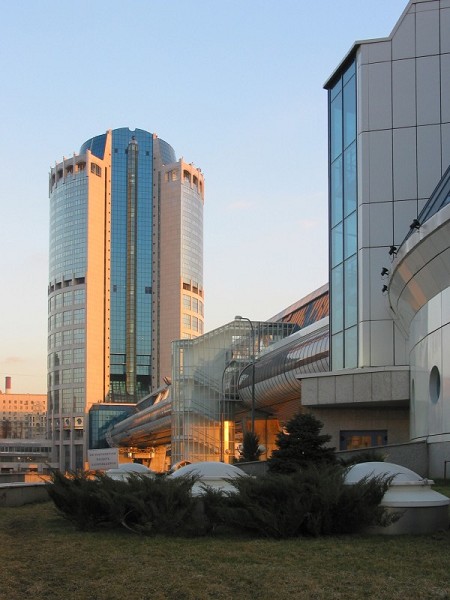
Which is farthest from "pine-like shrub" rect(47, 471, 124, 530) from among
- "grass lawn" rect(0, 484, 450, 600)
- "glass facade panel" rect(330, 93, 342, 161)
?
"glass facade panel" rect(330, 93, 342, 161)

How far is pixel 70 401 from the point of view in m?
199

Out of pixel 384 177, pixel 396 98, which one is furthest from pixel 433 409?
pixel 396 98

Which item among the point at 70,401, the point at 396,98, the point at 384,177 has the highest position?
the point at 396,98

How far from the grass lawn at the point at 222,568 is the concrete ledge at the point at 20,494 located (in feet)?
38.7

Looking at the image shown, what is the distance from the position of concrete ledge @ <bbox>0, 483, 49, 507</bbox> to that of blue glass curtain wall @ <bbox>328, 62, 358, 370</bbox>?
19307 mm

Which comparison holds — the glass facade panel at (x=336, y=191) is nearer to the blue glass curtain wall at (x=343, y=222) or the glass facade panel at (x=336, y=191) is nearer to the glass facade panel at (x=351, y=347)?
the blue glass curtain wall at (x=343, y=222)

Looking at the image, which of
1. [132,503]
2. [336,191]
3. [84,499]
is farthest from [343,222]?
[132,503]

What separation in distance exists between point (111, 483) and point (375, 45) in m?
34.4

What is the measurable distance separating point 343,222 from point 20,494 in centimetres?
2390

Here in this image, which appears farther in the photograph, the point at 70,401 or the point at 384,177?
the point at 70,401

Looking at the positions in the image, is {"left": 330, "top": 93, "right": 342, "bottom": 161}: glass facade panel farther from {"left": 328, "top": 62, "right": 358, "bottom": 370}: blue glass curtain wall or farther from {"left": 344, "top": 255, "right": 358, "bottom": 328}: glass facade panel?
{"left": 344, "top": 255, "right": 358, "bottom": 328}: glass facade panel

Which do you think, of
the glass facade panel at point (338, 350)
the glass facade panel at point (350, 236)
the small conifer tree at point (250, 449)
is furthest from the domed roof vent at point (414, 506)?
the small conifer tree at point (250, 449)

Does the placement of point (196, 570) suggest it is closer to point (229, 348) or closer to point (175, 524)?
point (175, 524)

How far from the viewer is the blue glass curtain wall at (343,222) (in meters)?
44.5
